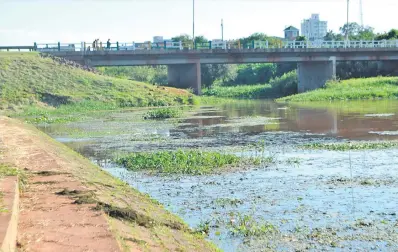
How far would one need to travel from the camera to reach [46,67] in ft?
193

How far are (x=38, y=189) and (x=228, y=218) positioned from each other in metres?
3.21

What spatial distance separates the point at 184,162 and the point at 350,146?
587 cm

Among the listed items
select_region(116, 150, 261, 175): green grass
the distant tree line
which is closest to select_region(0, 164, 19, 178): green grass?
select_region(116, 150, 261, 175): green grass

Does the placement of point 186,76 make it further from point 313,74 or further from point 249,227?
point 249,227

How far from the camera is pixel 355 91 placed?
201 ft

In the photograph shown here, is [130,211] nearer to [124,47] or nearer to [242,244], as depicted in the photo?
[242,244]

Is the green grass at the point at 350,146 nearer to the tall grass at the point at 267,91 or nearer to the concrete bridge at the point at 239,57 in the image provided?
the concrete bridge at the point at 239,57

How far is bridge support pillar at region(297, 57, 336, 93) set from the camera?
73375 mm

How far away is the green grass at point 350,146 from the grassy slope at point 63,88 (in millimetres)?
31849

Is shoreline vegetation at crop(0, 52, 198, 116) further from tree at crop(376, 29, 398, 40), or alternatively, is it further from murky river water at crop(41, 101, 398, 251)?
tree at crop(376, 29, 398, 40)

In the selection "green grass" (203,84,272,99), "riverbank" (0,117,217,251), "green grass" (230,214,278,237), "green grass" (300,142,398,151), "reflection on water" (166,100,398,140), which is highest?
"riverbank" (0,117,217,251)

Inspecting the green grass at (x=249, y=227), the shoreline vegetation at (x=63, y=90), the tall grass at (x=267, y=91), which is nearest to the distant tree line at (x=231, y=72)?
the tall grass at (x=267, y=91)

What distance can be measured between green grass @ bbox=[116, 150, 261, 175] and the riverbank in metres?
2.94

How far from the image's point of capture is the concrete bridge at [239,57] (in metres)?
62.9
